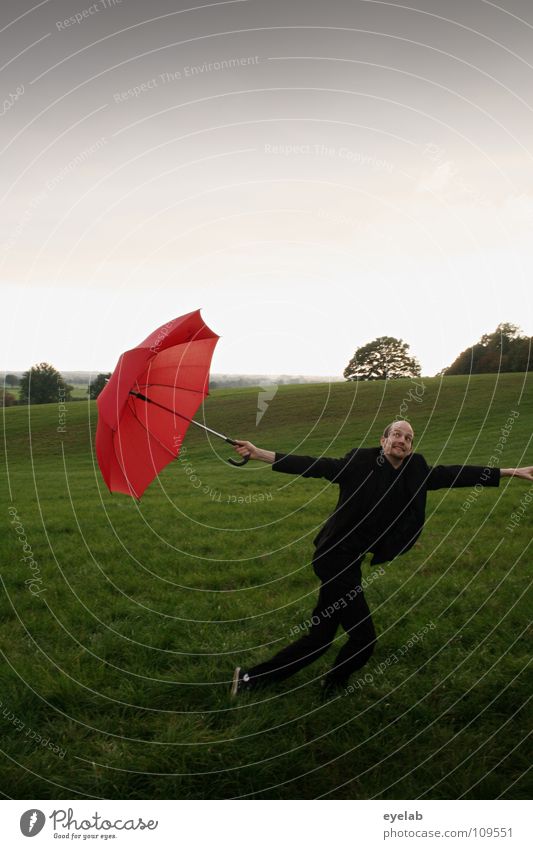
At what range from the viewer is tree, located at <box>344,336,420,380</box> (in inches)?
384

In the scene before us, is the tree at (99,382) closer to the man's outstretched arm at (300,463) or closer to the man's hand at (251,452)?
the man's hand at (251,452)

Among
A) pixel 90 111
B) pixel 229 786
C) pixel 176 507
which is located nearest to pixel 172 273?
pixel 90 111

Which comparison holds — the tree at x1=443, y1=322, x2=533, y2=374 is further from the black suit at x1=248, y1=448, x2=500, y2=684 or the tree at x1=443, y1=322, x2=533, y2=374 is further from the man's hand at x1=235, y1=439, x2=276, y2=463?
the man's hand at x1=235, y1=439, x2=276, y2=463

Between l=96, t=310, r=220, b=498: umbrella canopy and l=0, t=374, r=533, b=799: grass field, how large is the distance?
2.24m

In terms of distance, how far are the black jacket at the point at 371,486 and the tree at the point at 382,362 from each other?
3598 millimetres

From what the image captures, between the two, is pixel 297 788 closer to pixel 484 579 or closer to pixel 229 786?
pixel 229 786

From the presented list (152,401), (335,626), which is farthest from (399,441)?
(152,401)

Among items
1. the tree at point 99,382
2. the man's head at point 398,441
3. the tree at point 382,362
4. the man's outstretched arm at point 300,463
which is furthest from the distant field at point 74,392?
the man's head at point 398,441

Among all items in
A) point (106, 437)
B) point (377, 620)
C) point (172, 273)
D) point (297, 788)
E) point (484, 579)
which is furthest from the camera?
point (484, 579)

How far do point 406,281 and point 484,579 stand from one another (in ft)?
15.6

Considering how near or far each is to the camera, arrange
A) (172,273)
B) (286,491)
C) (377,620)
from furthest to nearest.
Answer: (286,491)
(172,273)
(377,620)

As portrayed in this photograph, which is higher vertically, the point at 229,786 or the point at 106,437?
the point at 106,437

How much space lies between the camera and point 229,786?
4.52 m

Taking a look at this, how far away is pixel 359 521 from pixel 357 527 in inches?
2.5
